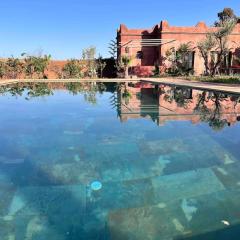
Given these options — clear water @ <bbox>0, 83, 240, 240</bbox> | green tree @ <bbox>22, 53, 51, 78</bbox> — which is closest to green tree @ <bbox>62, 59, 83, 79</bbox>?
green tree @ <bbox>22, 53, 51, 78</bbox>

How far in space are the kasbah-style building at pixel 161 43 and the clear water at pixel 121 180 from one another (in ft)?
72.2

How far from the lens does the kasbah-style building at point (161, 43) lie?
27500 millimetres

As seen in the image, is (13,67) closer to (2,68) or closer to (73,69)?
(2,68)

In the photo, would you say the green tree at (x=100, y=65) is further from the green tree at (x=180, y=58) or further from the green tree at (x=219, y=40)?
the green tree at (x=219, y=40)

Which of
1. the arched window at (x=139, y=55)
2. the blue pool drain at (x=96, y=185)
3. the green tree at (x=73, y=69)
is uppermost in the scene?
the arched window at (x=139, y=55)

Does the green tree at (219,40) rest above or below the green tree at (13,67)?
above

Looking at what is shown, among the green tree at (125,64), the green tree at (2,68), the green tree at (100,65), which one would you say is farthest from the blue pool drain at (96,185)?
the green tree at (100,65)

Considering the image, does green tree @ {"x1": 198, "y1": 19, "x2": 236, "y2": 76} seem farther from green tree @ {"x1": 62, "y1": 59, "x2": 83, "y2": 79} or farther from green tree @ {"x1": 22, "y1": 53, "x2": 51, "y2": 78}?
green tree @ {"x1": 22, "y1": 53, "x2": 51, "y2": 78}

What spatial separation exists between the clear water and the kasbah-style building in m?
22.0

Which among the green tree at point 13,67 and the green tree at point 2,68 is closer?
the green tree at point 2,68

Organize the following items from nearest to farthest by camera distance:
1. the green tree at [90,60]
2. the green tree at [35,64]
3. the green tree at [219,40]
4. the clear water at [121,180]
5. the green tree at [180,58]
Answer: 1. the clear water at [121,180]
2. the green tree at [219,40]
3. the green tree at [180,58]
4. the green tree at [35,64]
5. the green tree at [90,60]

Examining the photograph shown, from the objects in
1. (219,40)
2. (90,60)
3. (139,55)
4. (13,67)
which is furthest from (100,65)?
(219,40)

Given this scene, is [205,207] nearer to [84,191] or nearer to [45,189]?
[84,191]

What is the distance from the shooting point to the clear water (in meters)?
2.47
